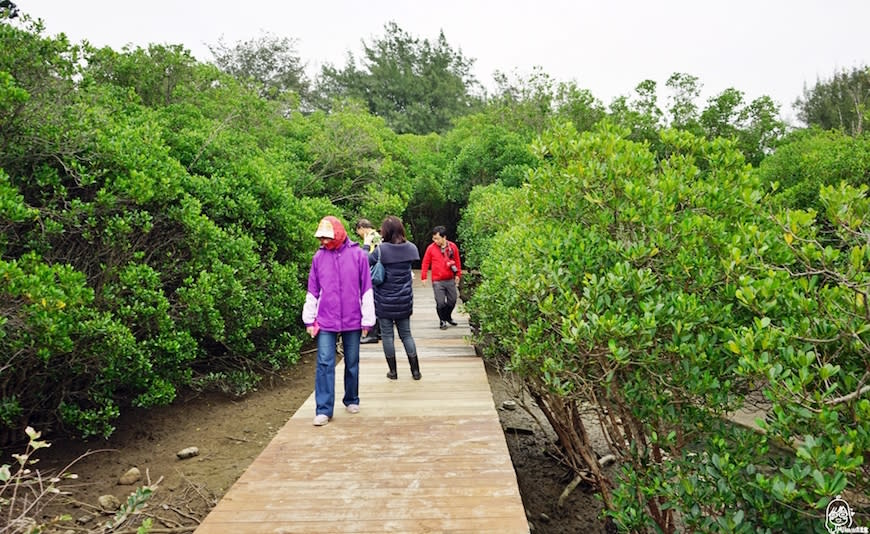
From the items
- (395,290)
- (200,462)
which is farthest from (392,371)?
(200,462)

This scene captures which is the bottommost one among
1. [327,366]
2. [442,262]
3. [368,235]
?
[327,366]

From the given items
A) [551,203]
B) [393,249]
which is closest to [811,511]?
[551,203]

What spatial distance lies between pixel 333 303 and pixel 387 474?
1677mm

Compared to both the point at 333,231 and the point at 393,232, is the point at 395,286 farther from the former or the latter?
the point at 333,231

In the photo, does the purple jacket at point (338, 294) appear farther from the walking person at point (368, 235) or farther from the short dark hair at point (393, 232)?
the walking person at point (368, 235)

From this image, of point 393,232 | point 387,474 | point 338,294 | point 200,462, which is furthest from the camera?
point 200,462

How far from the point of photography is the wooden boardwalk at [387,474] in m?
2.99

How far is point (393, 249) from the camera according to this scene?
19.3ft

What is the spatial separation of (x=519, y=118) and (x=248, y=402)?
20559mm

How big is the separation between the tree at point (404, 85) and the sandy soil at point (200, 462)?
33.4 metres

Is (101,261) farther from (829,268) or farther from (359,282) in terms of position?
→ (829,268)

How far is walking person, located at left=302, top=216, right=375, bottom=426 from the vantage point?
4680 millimetres

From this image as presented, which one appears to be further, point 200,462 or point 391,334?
point 200,462

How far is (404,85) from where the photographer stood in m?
42.0
